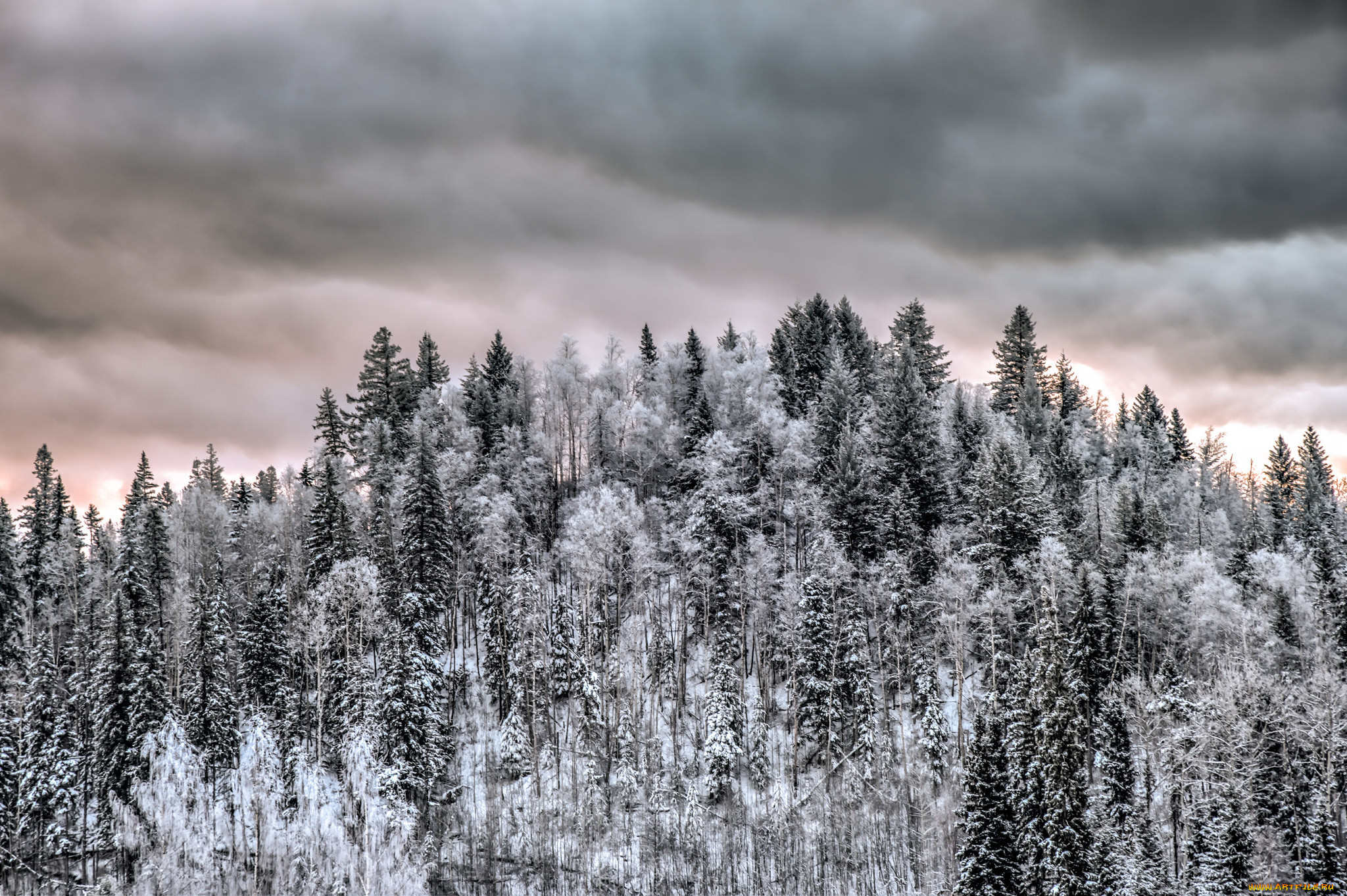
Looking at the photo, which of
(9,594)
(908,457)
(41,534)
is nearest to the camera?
(908,457)

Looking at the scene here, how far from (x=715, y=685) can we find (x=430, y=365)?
5971cm

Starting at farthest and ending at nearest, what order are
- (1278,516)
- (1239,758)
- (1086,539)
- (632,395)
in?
(632,395), (1278,516), (1086,539), (1239,758)

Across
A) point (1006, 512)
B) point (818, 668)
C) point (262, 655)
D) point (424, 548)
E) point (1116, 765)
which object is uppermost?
point (1006, 512)

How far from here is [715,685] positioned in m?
55.9

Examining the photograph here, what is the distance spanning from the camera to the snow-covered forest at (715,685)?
1817 inches

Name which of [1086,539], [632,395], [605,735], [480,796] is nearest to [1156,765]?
[1086,539]

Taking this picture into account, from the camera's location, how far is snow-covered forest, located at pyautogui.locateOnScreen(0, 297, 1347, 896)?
46.2 m

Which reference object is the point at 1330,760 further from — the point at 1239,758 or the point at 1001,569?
the point at 1001,569

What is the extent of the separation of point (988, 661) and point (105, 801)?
5935cm

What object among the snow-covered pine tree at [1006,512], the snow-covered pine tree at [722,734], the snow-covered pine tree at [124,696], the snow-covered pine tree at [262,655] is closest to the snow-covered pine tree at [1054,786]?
the snow-covered pine tree at [1006,512]

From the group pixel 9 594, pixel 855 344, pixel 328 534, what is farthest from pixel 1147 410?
pixel 9 594

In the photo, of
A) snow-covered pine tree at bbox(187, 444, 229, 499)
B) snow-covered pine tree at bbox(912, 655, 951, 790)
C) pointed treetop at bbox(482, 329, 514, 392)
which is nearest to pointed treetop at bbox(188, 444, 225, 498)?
snow-covered pine tree at bbox(187, 444, 229, 499)

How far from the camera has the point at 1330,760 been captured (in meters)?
45.8

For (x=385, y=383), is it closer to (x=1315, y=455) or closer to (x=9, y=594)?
(x=9, y=594)
